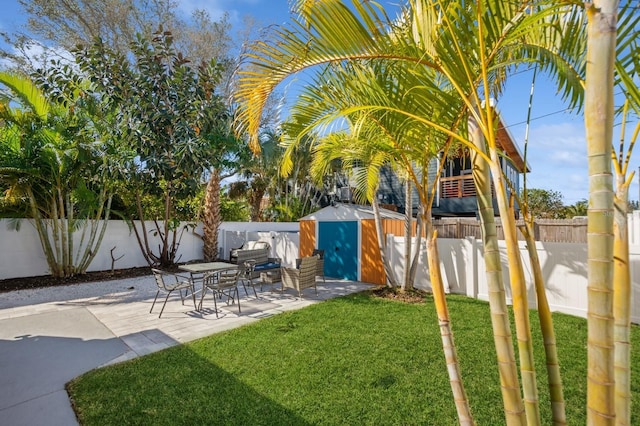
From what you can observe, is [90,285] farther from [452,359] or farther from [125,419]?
[452,359]

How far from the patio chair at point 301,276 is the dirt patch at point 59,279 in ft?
20.1

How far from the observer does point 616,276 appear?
4.38 feet

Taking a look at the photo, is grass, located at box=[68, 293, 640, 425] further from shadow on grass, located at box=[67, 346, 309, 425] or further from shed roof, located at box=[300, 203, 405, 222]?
shed roof, located at box=[300, 203, 405, 222]

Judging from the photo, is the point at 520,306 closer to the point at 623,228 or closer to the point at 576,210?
the point at 623,228

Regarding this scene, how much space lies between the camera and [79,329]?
5.47 metres

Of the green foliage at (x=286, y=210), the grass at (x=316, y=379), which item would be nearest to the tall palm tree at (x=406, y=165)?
the grass at (x=316, y=379)

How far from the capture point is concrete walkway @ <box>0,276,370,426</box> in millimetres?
3348

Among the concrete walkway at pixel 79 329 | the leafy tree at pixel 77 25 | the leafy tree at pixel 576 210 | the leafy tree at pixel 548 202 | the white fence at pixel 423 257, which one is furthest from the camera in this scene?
the leafy tree at pixel 548 202

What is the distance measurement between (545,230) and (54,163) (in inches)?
501

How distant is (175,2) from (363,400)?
600 inches

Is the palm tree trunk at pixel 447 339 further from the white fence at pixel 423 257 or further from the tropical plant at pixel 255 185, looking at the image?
the tropical plant at pixel 255 185

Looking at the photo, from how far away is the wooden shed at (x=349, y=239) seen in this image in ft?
30.9

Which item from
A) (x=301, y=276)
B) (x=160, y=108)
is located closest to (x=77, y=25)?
(x=160, y=108)

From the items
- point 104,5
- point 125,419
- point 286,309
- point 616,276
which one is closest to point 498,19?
point 616,276
